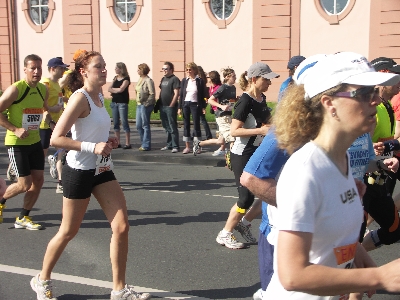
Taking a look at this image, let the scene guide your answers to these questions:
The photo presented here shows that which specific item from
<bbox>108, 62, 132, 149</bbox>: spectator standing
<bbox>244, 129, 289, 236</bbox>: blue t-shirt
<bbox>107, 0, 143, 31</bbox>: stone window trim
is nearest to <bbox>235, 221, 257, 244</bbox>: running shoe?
<bbox>244, 129, 289, 236</bbox>: blue t-shirt

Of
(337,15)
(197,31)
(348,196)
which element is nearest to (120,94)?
(337,15)

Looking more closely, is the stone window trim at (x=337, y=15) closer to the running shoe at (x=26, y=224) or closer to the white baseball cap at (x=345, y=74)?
the running shoe at (x=26, y=224)

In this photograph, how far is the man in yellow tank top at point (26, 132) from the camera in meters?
6.52

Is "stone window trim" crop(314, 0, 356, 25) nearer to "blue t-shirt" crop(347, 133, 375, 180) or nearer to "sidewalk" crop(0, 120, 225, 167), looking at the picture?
"sidewalk" crop(0, 120, 225, 167)

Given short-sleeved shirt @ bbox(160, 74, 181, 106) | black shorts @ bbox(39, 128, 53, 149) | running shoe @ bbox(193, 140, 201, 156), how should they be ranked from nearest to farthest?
black shorts @ bbox(39, 128, 53, 149), running shoe @ bbox(193, 140, 201, 156), short-sleeved shirt @ bbox(160, 74, 181, 106)

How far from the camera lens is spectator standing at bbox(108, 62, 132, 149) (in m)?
13.3

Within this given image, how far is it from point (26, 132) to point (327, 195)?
16.5 ft

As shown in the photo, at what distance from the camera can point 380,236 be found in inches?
187

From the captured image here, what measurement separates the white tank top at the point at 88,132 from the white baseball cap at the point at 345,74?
2700mm

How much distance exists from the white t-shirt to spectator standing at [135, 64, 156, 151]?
11167mm

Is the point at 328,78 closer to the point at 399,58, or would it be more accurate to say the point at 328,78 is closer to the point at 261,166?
the point at 261,166

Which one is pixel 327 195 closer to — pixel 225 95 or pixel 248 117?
pixel 248 117

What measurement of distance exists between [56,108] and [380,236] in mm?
5086

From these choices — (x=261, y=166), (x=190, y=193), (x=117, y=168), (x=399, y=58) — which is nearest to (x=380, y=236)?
(x=261, y=166)
